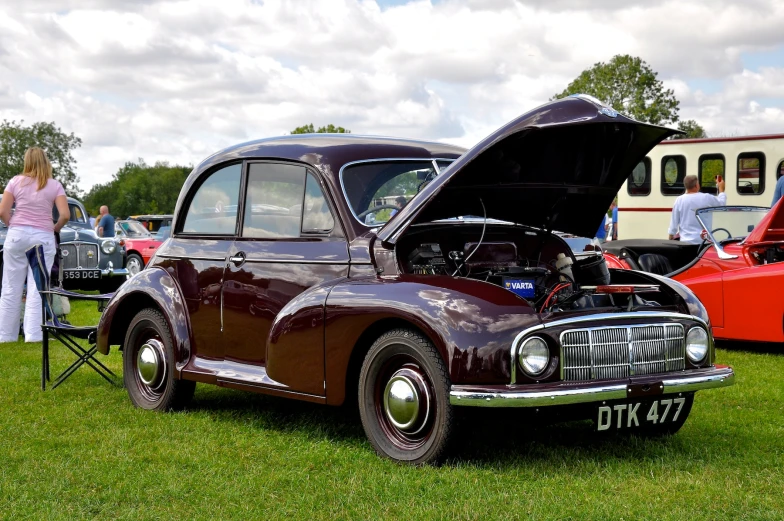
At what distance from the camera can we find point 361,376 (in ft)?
16.6

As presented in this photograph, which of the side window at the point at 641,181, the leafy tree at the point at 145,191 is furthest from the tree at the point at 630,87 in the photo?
the leafy tree at the point at 145,191

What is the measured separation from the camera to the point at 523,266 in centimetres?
579

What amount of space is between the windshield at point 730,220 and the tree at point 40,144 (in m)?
81.9

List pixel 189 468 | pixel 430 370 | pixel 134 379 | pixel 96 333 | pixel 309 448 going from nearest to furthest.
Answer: pixel 430 370 → pixel 189 468 → pixel 309 448 → pixel 134 379 → pixel 96 333

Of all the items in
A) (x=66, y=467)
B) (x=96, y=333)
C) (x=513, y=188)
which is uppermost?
(x=513, y=188)

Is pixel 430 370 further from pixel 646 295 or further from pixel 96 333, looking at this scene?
pixel 96 333

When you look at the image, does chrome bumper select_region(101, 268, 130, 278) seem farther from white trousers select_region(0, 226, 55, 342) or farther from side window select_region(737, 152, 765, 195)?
side window select_region(737, 152, 765, 195)

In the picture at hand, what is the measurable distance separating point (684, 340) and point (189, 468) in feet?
8.67

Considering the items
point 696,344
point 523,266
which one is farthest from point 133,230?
point 696,344


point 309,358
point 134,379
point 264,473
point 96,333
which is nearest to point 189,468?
point 264,473

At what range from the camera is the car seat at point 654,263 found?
1034 cm

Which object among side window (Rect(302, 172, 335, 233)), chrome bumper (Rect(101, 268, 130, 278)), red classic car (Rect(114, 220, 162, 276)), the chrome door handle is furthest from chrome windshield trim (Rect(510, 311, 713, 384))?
red classic car (Rect(114, 220, 162, 276))

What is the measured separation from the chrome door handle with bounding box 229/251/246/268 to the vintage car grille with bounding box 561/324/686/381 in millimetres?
2210

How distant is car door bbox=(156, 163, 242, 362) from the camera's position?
6.11 meters
